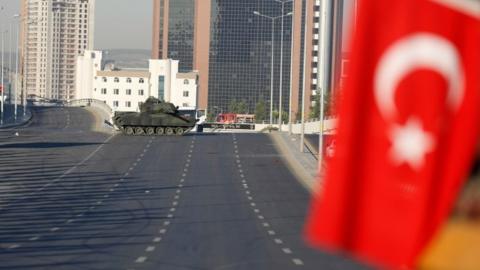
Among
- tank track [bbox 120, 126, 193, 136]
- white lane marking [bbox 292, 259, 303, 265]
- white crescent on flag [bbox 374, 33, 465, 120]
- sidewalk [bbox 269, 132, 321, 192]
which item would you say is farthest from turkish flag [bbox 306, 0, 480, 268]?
tank track [bbox 120, 126, 193, 136]

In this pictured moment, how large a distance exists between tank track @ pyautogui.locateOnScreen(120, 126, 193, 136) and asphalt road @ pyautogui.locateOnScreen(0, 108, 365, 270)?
3688 mm

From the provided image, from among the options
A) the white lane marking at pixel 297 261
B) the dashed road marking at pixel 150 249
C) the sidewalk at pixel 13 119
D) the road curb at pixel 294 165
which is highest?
the white lane marking at pixel 297 261

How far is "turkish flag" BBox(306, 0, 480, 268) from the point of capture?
3.70 meters

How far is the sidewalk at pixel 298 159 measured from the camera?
53697 mm

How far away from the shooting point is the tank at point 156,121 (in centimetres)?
8331

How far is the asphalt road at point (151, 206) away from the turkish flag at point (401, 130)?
19.8 meters

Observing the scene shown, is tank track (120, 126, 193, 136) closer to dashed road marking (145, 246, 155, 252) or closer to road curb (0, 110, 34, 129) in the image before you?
road curb (0, 110, 34, 129)

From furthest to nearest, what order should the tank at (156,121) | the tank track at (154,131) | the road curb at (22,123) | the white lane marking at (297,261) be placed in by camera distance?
the road curb at (22,123) < the tank track at (154,131) < the tank at (156,121) < the white lane marking at (297,261)

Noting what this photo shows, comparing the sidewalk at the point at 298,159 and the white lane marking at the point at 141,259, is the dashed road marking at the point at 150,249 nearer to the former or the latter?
the white lane marking at the point at 141,259

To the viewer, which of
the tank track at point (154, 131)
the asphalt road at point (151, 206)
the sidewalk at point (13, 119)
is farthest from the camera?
the sidewalk at point (13, 119)

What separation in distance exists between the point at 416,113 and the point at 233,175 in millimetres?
51661

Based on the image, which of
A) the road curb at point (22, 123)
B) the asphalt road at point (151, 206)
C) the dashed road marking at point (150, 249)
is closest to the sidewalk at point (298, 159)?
the asphalt road at point (151, 206)

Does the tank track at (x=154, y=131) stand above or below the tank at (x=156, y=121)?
below

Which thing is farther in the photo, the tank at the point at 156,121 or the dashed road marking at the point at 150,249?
the tank at the point at 156,121
